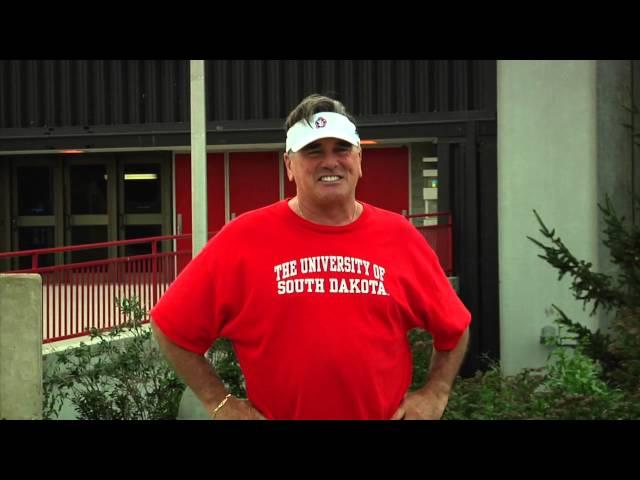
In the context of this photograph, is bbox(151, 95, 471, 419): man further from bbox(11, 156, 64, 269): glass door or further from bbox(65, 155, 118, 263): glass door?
bbox(11, 156, 64, 269): glass door

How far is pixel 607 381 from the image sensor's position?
6762mm

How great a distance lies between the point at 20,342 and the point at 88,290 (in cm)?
A: 220

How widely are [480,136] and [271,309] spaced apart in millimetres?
12968

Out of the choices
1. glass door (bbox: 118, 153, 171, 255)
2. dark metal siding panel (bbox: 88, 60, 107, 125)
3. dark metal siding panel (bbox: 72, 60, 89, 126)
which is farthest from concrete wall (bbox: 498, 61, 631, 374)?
glass door (bbox: 118, 153, 171, 255)

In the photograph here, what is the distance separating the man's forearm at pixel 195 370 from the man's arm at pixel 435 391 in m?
0.59

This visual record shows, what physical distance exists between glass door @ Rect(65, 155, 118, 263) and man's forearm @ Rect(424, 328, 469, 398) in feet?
56.0

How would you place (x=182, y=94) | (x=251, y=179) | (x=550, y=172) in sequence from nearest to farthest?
(x=550, y=172) → (x=182, y=94) → (x=251, y=179)

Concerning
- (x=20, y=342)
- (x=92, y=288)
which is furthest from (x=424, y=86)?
Result: (x=20, y=342)

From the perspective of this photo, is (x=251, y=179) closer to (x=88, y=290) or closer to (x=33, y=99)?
(x=33, y=99)

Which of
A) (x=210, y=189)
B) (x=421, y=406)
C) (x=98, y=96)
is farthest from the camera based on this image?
(x=210, y=189)

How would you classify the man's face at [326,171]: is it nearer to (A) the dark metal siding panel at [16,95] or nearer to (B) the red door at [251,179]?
(B) the red door at [251,179]

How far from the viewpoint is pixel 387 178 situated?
18.8 metres

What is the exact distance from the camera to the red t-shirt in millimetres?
3088
